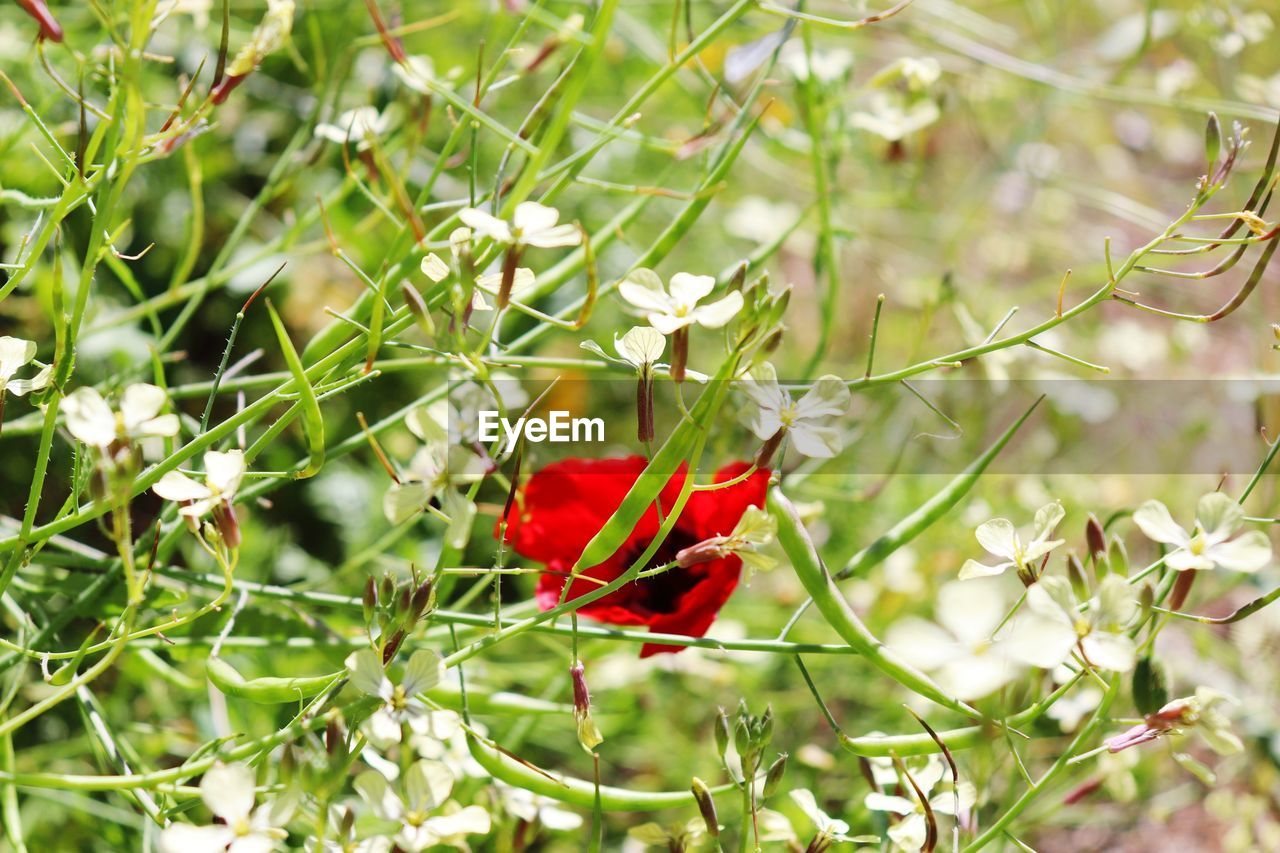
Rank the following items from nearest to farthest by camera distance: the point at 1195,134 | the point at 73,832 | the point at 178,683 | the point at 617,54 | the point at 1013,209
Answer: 1. the point at 178,683
2. the point at 73,832
3. the point at 617,54
4. the point at 1013,209
5. the point at 1195,134

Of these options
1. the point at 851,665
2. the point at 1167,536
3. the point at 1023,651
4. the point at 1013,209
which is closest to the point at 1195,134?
the point at 1013,209

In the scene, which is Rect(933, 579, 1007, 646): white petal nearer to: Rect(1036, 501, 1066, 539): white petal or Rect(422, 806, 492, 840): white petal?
Rect(1036, 501, 1066, 539): white petal

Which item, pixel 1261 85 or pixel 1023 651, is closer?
pixel 1023 651

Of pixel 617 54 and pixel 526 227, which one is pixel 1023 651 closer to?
pixel 526 227

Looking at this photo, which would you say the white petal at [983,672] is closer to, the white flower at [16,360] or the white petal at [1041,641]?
the white petal at [1041,641]

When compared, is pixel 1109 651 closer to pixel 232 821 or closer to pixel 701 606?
pixel 701 606

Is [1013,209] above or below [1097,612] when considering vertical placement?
below

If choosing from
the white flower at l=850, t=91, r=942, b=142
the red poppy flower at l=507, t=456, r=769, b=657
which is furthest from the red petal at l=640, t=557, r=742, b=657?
the white flower at l=850, t=91, r=942, b=142
